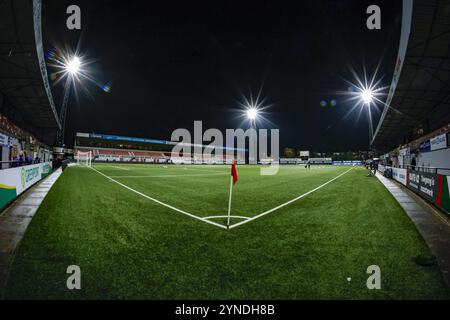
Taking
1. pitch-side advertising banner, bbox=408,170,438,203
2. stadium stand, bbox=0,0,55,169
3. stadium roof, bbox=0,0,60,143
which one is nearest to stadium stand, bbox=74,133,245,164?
stadium stand, bbox=0,0,55,169

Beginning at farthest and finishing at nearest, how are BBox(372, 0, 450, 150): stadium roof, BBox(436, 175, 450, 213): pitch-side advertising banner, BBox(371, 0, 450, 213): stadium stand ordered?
BBox(372, 0, 450, 150): stadium roof < BBox(371, 0, 450, 213): stadium stand < BBox(436, 175, 450, 213): pitch-side advertising banner

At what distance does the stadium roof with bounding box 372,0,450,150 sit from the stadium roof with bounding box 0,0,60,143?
62.3 feet

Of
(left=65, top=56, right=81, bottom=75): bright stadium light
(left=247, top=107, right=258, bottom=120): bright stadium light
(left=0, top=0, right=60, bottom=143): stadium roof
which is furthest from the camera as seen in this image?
(left=247, top=107, right=258, bottom=120): bright stadium light

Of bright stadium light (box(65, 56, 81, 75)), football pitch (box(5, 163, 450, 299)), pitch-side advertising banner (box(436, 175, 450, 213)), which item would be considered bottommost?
football pitch (box(5, 163, 450, 299))

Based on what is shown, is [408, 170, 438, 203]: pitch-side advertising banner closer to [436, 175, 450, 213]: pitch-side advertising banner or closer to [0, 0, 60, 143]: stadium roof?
[436, 175, 450, 213]: pitch-side advertising banner

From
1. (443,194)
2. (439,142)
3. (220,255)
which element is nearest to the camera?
(220,255)

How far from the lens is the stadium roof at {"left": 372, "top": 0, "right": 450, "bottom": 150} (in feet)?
39.6

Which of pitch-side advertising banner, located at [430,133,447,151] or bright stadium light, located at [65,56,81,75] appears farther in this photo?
bright stadium light, located at [65,56,81,75]

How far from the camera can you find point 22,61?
1728cm

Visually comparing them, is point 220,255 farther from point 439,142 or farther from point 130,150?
point 130,150

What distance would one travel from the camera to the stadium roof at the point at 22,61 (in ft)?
40.9

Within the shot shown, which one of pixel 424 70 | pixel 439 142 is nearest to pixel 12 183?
pixel 424 70

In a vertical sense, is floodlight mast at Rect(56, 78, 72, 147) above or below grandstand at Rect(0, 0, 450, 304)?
above

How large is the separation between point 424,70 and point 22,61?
2781cm
